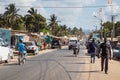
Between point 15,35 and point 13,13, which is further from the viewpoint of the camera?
point 13,13

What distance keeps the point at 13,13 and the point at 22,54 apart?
7157 centimetres

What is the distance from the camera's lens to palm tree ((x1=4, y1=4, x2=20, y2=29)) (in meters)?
97.8

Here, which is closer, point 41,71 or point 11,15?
point 41,71

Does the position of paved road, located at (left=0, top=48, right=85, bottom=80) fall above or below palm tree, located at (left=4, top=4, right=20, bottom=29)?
below

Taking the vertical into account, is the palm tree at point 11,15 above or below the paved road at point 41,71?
above

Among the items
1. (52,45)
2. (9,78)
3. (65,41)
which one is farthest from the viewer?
(65,41)

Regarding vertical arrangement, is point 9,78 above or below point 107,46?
below

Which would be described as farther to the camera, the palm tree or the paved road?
the palm tree

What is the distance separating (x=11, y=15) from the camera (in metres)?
99.2

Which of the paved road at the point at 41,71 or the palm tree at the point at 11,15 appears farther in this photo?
the palm tree at the point at 11,15

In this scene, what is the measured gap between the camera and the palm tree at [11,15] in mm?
97769

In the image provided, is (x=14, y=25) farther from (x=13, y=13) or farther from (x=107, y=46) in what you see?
(x=107, y=46)

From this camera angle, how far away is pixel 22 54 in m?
28.6

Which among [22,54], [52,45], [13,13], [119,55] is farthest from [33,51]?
[13,13]
